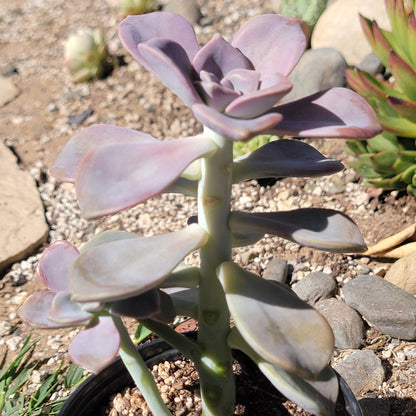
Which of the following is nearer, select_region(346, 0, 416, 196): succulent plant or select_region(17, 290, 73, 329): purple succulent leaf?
select_region(17, 290, 73, 329): purple succulent leaf

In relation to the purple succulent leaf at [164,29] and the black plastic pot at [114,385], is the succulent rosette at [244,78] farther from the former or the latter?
the black plastic pot at [114,385]

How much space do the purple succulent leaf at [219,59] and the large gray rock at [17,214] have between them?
1.56 m

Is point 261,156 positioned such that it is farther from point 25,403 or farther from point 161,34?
point 25,403

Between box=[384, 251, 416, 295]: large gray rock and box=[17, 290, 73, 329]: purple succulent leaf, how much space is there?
3.70 ft

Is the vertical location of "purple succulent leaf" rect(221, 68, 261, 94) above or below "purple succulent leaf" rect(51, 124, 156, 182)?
above

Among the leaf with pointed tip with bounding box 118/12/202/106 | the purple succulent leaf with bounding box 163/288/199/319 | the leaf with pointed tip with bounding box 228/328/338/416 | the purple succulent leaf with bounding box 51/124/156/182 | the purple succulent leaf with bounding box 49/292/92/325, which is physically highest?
the leaf with pointed tip with bounding box 118/12/202/106

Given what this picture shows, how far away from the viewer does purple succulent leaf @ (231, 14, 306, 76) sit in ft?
2.56

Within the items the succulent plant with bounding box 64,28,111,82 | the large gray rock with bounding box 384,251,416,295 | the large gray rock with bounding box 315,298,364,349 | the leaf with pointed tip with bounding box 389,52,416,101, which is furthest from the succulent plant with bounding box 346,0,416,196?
the succulent plant with bounding box 64,28,111,82

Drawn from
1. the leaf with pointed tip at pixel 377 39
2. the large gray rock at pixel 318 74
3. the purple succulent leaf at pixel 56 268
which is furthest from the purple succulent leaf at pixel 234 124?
the large gray rock at pixel 318 74

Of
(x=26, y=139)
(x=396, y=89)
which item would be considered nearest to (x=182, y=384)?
(x=396, y=89)

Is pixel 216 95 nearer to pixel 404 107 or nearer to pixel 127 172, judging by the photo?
pixel 127 172

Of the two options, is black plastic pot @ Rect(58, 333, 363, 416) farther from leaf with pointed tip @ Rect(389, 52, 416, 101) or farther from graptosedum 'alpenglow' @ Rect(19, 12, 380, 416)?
leaf with pointed tip @ Rect(389, 52, 416, 101)

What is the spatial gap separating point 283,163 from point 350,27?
7.13 feet

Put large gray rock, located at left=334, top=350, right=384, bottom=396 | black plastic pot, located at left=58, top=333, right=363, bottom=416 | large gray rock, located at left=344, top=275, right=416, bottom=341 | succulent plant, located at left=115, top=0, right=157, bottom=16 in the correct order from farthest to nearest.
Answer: succulent plant, located at left=115, top=0, right=157, bottom=16 < large gray rock, located at left=344, top=275, right=416, bottom=341 < large gray rock, located at left=334, top=350, right=384, bottom=396 < black plastic pot, located at left=58, top=333, right=363, bottom=416
